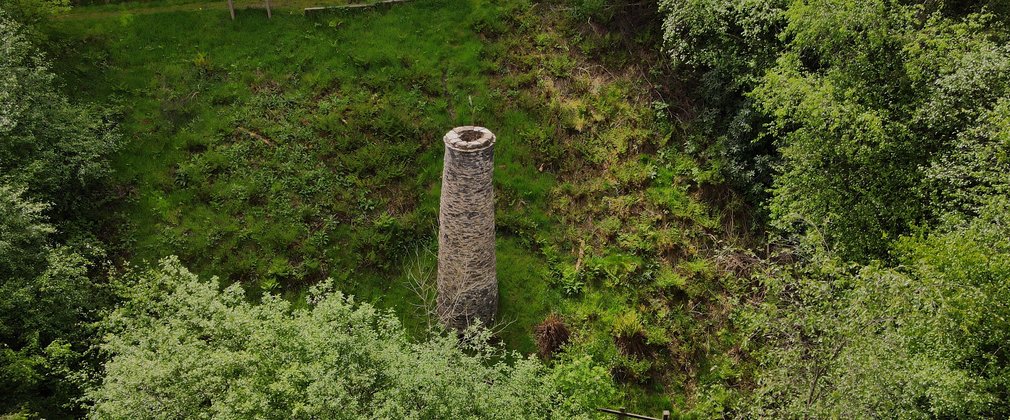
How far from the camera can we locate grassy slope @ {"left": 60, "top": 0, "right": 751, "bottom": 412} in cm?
1830

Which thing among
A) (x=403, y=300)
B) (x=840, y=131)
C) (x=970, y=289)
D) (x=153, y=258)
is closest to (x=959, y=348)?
(x=970, y=289)

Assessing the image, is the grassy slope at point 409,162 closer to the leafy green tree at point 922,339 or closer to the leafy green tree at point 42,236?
the leafy green tree at point 42,236

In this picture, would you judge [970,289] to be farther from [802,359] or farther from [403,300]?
[403,300]

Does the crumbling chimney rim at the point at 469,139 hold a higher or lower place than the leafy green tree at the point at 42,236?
higher

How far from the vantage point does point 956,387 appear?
9.82 meters

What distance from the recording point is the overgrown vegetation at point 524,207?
11.3 meters

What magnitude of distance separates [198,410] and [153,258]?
29.9 feet

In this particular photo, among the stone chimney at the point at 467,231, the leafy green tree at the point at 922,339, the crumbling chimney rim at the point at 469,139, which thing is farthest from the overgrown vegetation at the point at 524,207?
the crumbling chimney rim at the point at 469,139

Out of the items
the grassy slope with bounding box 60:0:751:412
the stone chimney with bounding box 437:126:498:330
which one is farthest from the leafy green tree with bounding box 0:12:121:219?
the stone chimney with bounding box 437:126:498:330

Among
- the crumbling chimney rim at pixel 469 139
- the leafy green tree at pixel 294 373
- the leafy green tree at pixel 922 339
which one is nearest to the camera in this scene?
the leafy green tree at pixel 922 339

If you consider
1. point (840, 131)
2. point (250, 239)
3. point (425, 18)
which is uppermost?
point (425, 18)

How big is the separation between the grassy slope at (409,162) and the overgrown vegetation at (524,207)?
96 millimetres

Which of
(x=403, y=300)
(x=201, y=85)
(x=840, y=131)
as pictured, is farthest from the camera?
(x=201, y=85)

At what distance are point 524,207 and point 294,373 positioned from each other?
35.4 feet
